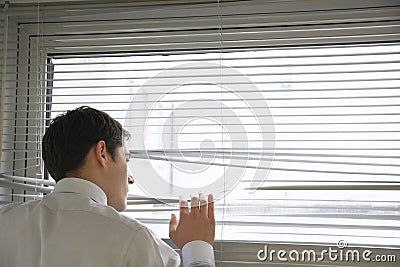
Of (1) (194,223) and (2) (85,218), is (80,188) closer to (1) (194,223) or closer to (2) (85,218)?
(2) (85,218)

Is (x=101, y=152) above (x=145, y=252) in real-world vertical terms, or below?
above

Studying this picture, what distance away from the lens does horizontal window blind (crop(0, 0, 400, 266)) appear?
147 cm

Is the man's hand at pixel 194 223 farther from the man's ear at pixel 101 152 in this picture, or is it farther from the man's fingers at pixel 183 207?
the man's ear at pixel 101 152

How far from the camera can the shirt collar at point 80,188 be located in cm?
128

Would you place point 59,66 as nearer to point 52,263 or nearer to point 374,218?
point 52,263

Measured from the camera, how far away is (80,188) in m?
1.28

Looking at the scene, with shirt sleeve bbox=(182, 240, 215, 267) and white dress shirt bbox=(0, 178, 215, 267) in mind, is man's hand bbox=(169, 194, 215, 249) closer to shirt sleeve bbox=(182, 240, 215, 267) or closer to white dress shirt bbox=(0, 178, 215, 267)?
shirt sleeve bbox=(182, 240, 215, 267)

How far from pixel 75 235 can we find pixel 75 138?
0.23 m

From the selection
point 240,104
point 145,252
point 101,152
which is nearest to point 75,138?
point 101,152

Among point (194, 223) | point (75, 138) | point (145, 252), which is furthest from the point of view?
point (194, 223)

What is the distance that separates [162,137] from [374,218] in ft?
1.89

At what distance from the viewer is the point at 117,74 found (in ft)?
5.48

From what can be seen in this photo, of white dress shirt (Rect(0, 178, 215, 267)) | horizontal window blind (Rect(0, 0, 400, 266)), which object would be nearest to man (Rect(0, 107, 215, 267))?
white dress shirt (Rect(0, 178, 215, 267))

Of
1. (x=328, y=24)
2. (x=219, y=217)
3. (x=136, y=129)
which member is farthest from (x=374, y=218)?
(x=136, y=129)
